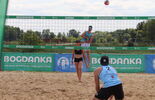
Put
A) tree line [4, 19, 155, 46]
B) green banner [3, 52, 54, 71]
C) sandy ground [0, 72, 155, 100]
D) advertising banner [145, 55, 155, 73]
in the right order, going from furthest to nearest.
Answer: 1. green banner [3, 52, 54, 71]
2. advertising banner [145, 55, 155, 73]
3. tree line [4, 19, 155, 46]
4. sandy ground [0, 72, 155, 100]

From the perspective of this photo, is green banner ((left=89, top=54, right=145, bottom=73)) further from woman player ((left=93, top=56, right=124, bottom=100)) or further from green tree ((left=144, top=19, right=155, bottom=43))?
woman player ((left=93, top=56, right=124, bottom=100))

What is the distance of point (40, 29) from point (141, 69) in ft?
19.9

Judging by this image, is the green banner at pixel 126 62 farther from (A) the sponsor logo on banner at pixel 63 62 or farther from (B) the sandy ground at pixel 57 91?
(B) the sandy ground at pixel 57 91

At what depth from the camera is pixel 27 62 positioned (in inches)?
547

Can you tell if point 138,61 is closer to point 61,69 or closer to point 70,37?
point 61,69

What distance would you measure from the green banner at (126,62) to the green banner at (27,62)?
210cm

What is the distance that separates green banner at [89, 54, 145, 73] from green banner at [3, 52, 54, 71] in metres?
2.10

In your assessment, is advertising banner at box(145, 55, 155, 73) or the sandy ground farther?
advertising banner at box(145, 55, 155, 73)

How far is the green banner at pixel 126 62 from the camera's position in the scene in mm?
13523

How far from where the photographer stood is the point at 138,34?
9234 mm

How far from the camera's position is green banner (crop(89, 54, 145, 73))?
44.4ft

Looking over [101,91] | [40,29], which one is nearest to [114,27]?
[40,29]

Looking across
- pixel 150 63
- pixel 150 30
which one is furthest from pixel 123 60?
pixel 150 30

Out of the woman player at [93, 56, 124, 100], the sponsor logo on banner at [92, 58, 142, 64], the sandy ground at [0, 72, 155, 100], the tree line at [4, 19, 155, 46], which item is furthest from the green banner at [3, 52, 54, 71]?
the woman player at [93, 56, 124, 100]
